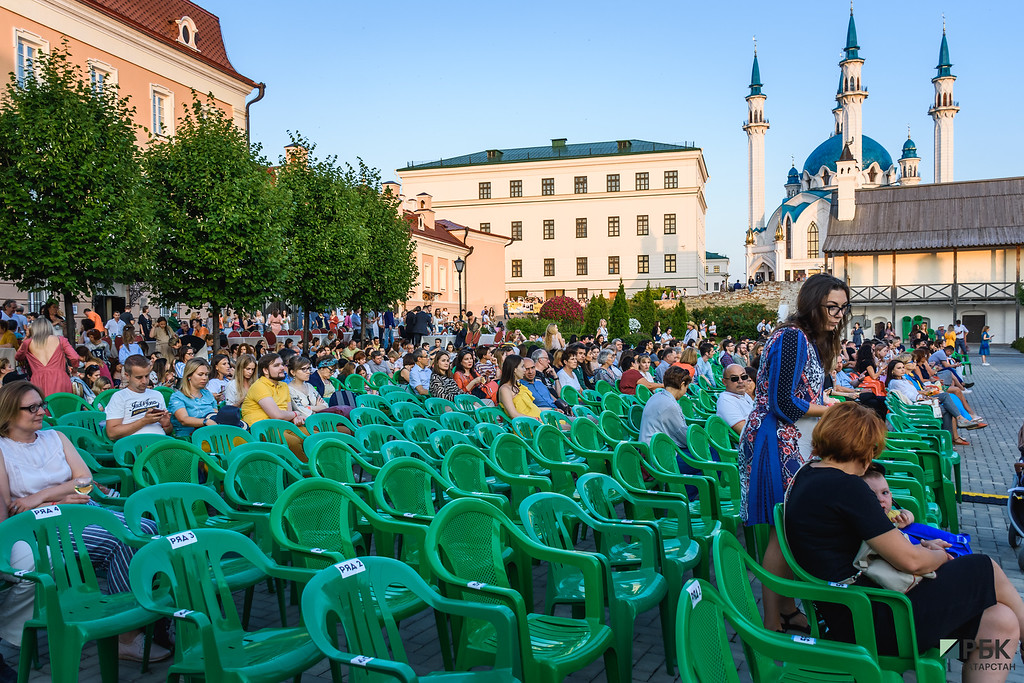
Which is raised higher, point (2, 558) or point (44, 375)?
point (44, 375)

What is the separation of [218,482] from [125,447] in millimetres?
786


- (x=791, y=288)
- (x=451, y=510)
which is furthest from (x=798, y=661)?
(x=791, y=288)

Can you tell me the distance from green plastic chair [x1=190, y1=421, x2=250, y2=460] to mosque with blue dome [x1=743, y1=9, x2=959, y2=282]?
225ft

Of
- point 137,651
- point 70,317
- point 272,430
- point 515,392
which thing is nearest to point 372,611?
point 137,651

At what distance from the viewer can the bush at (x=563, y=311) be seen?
36250 millimetres

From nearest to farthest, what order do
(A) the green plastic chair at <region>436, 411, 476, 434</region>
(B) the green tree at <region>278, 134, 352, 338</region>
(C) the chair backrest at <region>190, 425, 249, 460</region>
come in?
(C) the chair backrest at <region>190, 425, 249, 460</region> → (A) the green plastic chair at <region>436, 411, 476, 434</region> → (B) the green tree at <region>278, 134, 352, 338</region>

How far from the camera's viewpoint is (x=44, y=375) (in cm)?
856

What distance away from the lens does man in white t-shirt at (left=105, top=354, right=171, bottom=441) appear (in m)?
6.25

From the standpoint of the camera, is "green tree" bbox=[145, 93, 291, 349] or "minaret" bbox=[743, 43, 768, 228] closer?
"green tree" bbox=[145, 93, 291, 349]

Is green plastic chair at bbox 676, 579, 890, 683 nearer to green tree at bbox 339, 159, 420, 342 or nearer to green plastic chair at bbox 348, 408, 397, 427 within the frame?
green plastic chair at bbox 348, 408, 397, 427

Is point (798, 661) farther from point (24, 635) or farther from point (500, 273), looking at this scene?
point (500, 273)

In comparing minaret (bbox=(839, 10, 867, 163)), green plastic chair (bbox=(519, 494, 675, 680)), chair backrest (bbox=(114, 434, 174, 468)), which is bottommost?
green plastic chair (bbox=(519, 494, 675, 680))

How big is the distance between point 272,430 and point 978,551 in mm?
5891

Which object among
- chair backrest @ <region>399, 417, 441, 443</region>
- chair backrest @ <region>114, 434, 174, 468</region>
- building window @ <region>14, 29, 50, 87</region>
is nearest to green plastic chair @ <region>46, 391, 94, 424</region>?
chair backrest @ <region>114, 434, 174, 468</region>
